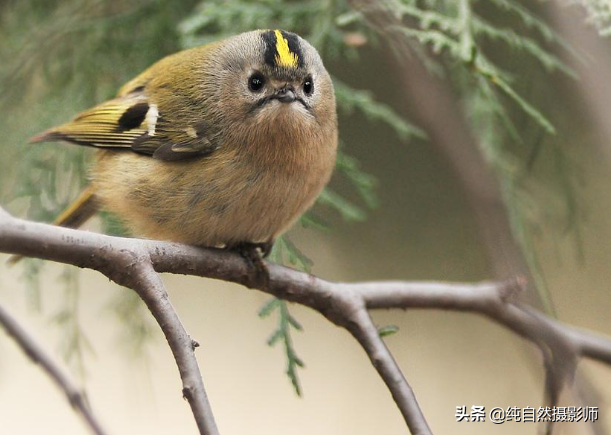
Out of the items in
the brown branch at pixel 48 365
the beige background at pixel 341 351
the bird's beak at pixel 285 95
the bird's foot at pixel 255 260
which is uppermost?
the bird's beak at pixel 285 95

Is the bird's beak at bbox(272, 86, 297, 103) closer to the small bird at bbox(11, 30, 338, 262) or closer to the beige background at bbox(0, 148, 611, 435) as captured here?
the small bird at bbox(11, 30, 338, 262)

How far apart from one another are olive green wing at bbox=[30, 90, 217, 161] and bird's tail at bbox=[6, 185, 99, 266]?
6.8 inches

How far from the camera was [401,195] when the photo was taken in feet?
10.5

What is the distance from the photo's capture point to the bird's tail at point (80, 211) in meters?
2.10

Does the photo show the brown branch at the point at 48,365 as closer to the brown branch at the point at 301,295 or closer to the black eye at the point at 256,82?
the brown branch at the point at 301,295

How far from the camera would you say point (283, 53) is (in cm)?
179

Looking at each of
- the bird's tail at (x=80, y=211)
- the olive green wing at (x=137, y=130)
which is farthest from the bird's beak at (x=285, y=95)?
the bird's tail at (x=80, y=211)

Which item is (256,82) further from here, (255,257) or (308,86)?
(255,257)

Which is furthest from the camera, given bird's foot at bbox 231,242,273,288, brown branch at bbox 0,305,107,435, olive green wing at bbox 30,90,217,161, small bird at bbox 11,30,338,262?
olive green wing at bbox 30,90,217,161

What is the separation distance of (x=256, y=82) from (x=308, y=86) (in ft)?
0.38

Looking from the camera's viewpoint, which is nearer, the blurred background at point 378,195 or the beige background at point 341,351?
the blurred background at point 378,195

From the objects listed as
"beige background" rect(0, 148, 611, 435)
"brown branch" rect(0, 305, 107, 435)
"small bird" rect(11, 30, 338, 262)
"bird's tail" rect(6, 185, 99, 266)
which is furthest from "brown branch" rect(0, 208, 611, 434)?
"beige background" rect(0, 148, 611, 435)

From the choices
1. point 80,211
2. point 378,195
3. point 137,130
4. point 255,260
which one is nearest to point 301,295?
point 255,260

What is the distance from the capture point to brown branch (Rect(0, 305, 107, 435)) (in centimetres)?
140
